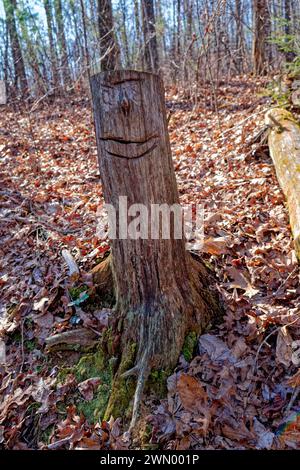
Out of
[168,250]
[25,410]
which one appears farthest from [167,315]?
[25,410]

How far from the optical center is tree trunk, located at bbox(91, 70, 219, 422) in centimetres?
231

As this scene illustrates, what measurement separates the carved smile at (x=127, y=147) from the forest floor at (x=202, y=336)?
52.1 inches

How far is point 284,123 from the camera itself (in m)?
4.99

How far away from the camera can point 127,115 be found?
231 centimetres

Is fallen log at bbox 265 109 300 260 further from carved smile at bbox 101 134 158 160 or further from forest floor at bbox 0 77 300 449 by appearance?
carved smile at bbox 101 134 158 160

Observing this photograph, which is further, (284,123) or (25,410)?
(284,123)

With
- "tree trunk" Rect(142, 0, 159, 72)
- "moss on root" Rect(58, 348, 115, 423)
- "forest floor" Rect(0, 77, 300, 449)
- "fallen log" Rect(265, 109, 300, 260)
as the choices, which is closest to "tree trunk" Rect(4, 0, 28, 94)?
"tree trunk" Rect(142, 0, 159, 72)

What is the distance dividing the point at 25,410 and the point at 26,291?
1111 millimetres

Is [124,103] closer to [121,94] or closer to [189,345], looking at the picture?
[121,94]

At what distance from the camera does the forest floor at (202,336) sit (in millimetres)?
2346

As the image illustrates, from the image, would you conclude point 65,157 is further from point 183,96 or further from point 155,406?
point 155,406

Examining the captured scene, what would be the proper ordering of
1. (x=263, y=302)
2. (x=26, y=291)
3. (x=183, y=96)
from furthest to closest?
(x=183, y=96), (x=26, y=291), (x=263, y=302)

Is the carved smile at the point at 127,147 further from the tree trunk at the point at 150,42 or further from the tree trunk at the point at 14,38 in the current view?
the tree trunk at the point at 14,38

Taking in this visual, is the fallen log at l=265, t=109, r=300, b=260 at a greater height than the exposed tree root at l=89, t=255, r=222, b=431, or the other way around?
the fallen log at l=265, t=109, r=300, b=260
